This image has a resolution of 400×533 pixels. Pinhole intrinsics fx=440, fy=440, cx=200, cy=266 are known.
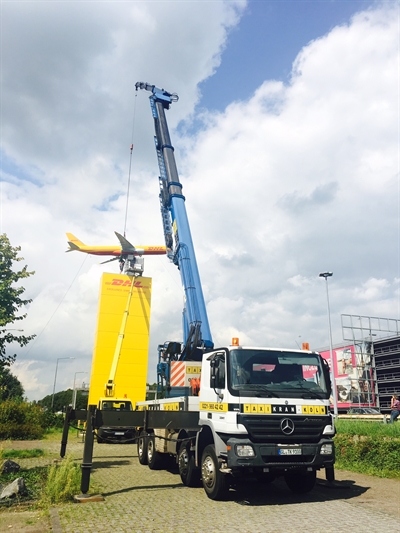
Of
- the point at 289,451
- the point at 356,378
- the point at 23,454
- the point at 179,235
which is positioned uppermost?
the point at 179,235

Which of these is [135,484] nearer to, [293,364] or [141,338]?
[293,364]

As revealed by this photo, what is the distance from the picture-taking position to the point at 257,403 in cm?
789

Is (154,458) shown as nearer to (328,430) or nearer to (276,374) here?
(276,374)

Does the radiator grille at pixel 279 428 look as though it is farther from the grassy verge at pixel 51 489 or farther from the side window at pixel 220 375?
the grassy verge at pixel 51 489

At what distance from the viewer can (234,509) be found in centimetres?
754

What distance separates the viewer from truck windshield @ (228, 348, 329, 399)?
807 cm

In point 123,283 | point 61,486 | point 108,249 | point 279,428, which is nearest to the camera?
point 279,428

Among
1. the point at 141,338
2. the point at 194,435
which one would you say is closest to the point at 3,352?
the point at 194,435

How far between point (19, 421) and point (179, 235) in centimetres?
1430

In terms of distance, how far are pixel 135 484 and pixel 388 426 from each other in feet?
23.1

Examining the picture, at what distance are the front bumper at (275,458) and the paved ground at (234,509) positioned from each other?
0.69 meters

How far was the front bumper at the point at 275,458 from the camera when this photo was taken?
7.55 metres

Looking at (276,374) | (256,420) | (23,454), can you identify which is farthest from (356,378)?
(256,420)

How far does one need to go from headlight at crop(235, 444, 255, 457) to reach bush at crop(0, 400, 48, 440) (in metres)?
20.3
